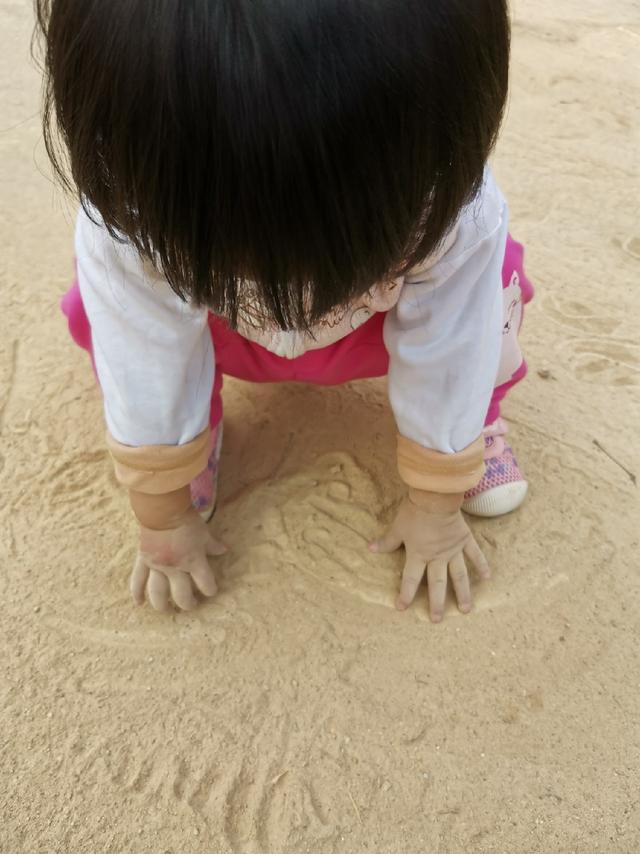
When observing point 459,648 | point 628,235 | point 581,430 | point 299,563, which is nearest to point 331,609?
point 299,563

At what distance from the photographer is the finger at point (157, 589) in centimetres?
118

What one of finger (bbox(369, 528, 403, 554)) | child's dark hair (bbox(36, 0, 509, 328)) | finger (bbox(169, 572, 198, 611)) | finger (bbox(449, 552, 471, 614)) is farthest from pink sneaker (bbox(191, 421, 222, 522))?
child's dark hair (bbox(36, 0, 509, 328))

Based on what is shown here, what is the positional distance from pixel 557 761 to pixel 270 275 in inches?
30.8

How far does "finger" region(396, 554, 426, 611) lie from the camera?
1200 mm

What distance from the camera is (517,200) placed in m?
2.07

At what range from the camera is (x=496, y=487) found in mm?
1312

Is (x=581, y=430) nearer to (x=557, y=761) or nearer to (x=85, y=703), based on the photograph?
(x=557, y=761)

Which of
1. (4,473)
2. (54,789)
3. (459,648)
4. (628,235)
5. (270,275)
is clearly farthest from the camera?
(628,235)

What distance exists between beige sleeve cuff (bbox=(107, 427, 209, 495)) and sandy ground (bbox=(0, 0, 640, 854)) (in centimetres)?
23

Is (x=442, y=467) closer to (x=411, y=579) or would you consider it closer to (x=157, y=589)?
(x=411, y=579)

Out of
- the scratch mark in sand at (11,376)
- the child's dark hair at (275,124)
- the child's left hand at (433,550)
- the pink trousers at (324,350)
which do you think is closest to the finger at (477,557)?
the child's left hand at (433,550)

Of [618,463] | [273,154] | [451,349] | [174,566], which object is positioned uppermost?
[273,154]

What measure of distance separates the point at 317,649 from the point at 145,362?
483mm

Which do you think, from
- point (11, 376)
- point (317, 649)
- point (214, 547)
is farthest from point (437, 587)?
point (11, 376)
